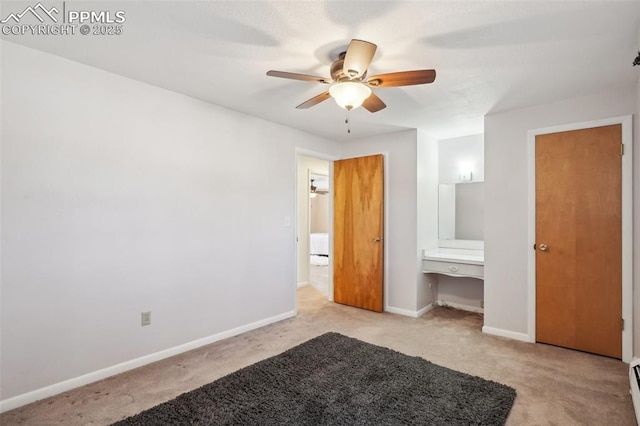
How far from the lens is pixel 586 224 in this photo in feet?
9.43

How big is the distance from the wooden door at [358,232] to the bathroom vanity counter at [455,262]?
0.62 meters

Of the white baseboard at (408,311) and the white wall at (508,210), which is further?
the white baseboard at (408,311)

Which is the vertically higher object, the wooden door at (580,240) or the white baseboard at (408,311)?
the wooden door at (580,240)

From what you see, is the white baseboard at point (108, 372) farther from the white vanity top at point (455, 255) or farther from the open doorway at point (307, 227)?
the white vanity top at point (455, 255)

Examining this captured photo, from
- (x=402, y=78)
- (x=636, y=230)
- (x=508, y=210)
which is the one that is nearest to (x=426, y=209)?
(x=508, y=210)

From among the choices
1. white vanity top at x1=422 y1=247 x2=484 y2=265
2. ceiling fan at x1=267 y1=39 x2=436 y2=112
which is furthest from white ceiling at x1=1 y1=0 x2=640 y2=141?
white vanity top at x1=422 y1=247 x2=484 y2=265

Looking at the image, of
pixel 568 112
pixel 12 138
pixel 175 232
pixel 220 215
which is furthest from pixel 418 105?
pixel 12 138

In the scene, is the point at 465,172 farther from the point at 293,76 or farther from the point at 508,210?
the point at 293,76

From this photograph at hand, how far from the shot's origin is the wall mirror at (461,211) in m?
4.16

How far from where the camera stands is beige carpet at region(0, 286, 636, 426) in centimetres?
199

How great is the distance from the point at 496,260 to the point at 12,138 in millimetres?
4225

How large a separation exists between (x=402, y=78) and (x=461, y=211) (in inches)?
112

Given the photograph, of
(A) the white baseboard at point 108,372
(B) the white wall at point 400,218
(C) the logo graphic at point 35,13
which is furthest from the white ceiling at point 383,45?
(A) the white baseboard at point 108,372

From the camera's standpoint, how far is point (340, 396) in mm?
2170
